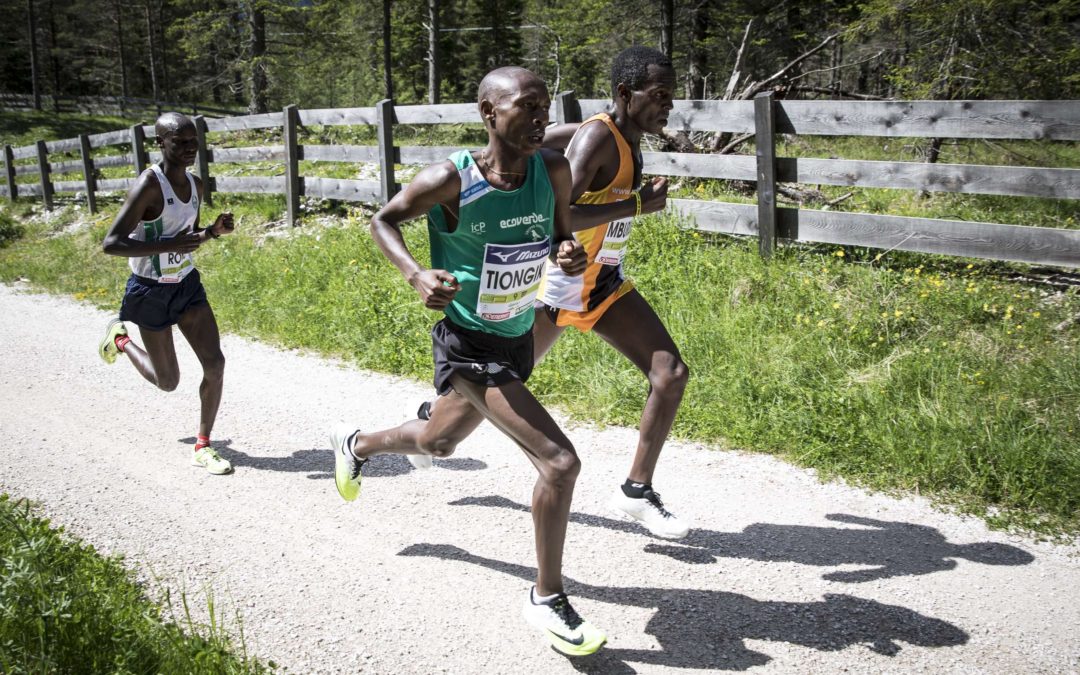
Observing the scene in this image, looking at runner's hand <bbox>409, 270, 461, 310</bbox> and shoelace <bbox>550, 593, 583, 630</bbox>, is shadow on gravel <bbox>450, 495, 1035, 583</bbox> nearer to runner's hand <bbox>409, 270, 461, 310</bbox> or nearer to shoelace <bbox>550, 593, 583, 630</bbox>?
shoelace <bbox>550, 593, 583, 630</bbox>

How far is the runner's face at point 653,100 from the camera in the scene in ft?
12.1

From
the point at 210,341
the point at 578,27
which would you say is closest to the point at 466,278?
the point at 210,341

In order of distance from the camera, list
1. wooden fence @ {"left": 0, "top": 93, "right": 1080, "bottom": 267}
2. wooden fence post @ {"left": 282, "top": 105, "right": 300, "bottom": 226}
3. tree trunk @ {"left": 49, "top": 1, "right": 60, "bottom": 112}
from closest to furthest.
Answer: wooden fence @ {"left": 0, "top": 93, "right": 1080, "bottom": 267} → wooden fence post @ {"left": 282, "top": 105, "right": 300, "bottom": 226} → tree trunk @ {"left": 49, "top": 1, "right": 60, "bottom": 112}

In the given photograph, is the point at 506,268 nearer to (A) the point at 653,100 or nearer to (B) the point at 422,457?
(A) the point at 653,100

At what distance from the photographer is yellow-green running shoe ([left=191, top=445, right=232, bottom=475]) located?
16.1ft

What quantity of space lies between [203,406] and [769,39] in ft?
79.4

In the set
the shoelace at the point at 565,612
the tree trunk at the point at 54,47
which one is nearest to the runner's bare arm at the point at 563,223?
the shoelace at the point at 565,612

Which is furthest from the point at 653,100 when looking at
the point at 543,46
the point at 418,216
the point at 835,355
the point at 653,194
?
the point at 543,46

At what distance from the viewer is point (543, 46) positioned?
45.2m

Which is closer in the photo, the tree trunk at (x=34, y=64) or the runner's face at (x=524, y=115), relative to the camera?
the runner's face at (x=524, y=115)

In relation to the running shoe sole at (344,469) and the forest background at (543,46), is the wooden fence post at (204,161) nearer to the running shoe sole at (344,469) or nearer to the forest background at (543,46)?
the forest background at (543,46)

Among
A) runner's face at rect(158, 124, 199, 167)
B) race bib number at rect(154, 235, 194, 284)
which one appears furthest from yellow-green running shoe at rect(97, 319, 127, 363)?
runner's face at rect(158, 124, 199, 167)

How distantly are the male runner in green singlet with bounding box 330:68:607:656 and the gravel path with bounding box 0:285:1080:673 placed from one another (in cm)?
46

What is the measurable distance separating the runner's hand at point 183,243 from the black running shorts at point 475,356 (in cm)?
246
